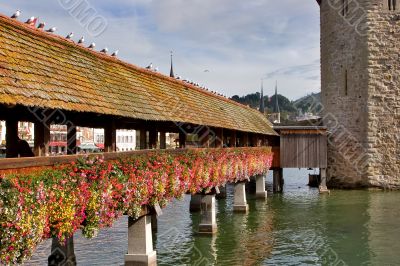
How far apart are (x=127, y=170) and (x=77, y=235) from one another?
9300 mm

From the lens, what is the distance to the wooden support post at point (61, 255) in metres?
10.9

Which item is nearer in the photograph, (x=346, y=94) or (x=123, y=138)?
(x=346, y=94)

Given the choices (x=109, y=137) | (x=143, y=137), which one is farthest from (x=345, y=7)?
(x=109, y=137)

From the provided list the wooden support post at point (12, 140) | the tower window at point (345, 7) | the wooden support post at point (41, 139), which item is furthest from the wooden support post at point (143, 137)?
the tower window at point (345, 7)

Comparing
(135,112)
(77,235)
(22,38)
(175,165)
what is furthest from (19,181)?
(77,235)

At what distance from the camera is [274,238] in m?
16.2

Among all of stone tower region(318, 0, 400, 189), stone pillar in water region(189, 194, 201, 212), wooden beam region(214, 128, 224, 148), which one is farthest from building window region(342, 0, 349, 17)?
wooden beam region(214, 128, 224, 148)

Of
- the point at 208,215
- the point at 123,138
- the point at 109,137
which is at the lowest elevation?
the point at 208,215

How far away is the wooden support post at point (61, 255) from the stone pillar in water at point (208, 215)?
19.3 ft

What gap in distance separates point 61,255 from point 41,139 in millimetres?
4628

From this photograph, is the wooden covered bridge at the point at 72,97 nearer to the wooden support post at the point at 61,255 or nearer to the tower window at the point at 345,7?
the wooden support post at the point at 61,255

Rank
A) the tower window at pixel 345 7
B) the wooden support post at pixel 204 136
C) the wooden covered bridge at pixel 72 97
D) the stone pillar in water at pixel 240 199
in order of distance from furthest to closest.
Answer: the tower window at pixel 345 7, the stone pillar in water at pixel 240 199, the wooden support post at pixel 204 136, the wooden covered bridge at pixel 72 97

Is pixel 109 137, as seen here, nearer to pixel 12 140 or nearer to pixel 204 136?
pixel 12 140

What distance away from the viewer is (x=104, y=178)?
25.8 feet
